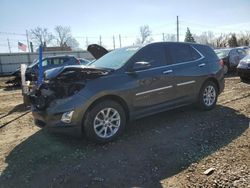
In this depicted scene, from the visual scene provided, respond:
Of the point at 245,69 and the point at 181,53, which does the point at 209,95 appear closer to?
the point at 181,53

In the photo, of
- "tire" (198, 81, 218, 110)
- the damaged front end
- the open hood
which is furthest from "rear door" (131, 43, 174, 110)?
the open hood

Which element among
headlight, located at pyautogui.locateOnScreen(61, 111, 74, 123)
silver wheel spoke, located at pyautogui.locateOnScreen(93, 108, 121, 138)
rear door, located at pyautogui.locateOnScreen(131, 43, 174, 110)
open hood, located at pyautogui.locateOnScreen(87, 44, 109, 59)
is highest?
open hood, located at pyautogui.locateOnScreen(87, 44, 109, 59)

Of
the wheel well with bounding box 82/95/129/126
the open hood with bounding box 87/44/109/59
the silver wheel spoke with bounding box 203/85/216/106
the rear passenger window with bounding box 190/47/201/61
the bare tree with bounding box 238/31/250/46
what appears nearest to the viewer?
the wheel well with bounding box 82/95/129/126

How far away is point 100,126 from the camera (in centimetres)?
484

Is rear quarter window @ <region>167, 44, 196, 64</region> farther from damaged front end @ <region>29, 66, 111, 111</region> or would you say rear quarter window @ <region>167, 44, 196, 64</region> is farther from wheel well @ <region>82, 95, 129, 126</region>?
damaged front end @ <region>29, 66, 111, 111</region>

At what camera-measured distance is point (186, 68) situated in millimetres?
6176

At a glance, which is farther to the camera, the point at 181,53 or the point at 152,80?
the point at 181,53

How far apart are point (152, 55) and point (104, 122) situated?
1800 millimetres

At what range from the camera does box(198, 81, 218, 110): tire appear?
6598 millimetres

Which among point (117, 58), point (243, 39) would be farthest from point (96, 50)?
point (243, 39)

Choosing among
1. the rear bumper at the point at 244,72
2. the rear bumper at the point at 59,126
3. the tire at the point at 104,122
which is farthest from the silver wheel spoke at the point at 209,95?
the rear bumper at the point at 244,72

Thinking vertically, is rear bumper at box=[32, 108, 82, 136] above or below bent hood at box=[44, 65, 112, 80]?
below

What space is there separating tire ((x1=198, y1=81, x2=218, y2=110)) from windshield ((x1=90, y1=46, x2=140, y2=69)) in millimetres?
2087

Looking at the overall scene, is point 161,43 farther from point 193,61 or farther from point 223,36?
point 223,36
